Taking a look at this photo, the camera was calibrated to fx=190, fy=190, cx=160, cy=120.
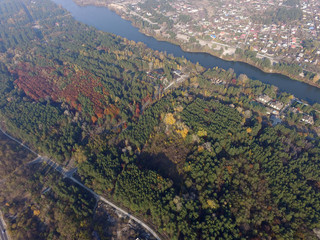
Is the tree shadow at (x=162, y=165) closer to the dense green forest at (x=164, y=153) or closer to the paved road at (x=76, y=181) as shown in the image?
the dense green forest at (x=164, y=153)

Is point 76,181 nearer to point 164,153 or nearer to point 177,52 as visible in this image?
point 164,153

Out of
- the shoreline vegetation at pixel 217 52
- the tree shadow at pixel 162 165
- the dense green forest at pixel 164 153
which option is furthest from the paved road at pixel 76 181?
the shoreline vegetation at pixel 217 52

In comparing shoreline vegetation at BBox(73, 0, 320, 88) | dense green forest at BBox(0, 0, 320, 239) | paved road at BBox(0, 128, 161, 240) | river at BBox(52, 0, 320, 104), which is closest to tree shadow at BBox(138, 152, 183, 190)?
dense green forest at BBox(0, 0, 320, 239)

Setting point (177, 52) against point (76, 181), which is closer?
point (76, 181)

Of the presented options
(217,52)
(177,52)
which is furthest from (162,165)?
(177,52)

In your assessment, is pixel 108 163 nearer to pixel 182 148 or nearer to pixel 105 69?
pixel 182 148
